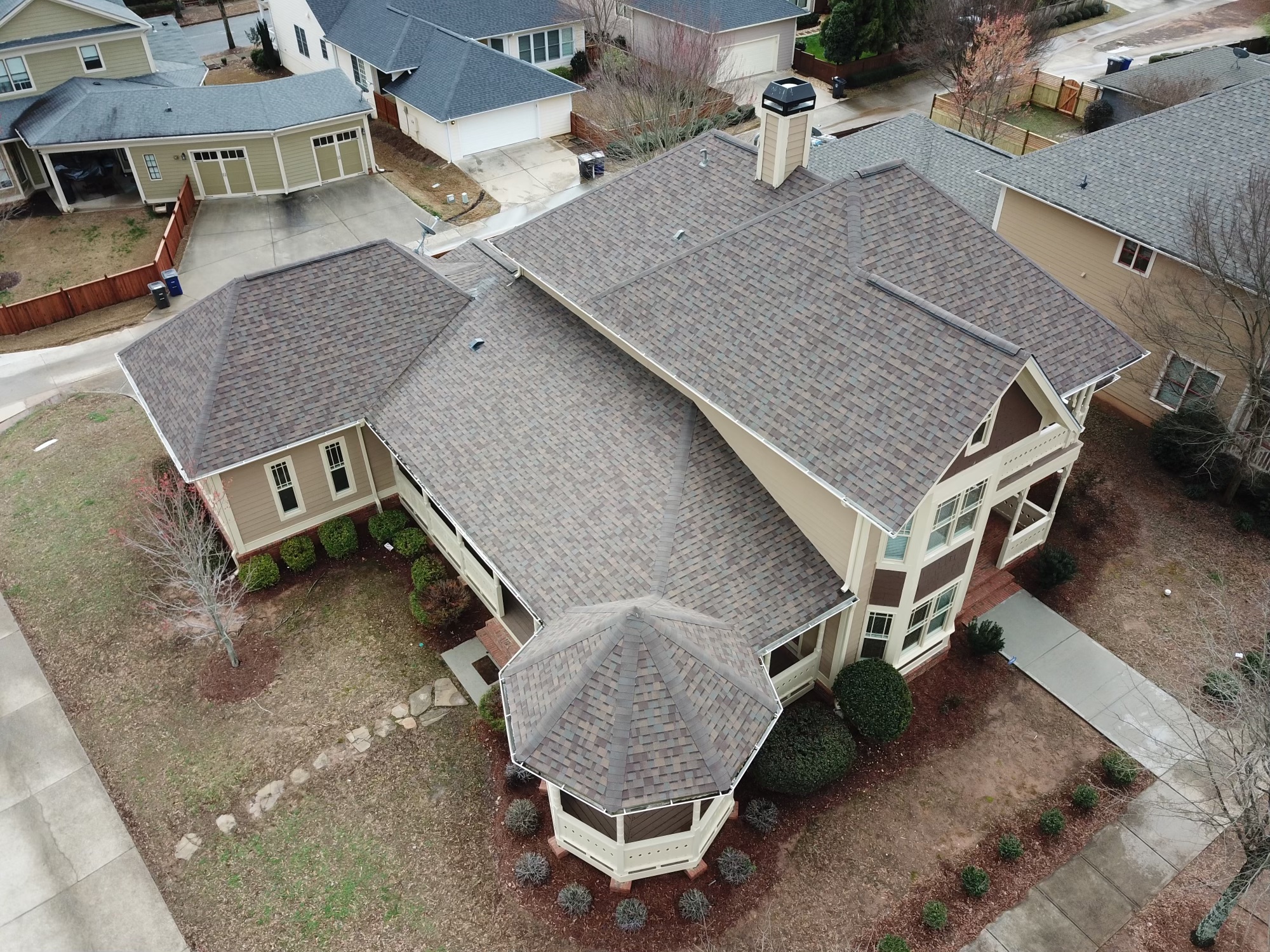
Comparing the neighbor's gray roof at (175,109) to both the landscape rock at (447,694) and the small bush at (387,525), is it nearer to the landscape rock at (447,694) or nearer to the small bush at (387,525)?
the small bush at (387,525)

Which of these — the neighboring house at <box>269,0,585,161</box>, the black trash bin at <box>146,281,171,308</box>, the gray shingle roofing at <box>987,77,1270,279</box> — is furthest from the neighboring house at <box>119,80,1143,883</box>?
the neighboring house at <box>269,0,585,161</box>

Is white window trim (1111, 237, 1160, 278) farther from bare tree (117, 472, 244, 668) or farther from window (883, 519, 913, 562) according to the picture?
bare tree (117, 472, 244, 668)

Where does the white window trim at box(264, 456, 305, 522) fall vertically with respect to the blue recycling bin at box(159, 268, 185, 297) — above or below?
above

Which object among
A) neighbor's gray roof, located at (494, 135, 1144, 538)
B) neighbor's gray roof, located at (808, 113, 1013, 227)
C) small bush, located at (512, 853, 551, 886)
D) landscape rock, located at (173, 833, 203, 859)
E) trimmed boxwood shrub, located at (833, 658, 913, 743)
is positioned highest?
neighbor's gray roof, located at (494, 135, 1144, 538)

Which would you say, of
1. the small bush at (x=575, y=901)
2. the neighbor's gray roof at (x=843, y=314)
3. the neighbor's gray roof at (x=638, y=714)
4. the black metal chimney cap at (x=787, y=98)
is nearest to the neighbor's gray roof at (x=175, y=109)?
the neighbor's gray roof at (x=843, y=314)

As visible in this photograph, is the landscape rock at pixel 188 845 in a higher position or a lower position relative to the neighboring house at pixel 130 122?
lower

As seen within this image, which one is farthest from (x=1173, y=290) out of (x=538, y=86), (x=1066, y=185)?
(x=538, y=86)

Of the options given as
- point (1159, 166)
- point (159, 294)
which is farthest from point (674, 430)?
point (159, 294)
